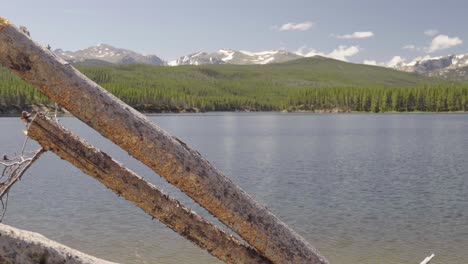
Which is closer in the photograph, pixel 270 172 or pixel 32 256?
pixel 32 256

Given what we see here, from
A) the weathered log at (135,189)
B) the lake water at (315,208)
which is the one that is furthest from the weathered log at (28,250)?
the lake water at (315,208)

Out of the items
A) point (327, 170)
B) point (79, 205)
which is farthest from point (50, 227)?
point (327, 170)

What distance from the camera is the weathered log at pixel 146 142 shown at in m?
4.98

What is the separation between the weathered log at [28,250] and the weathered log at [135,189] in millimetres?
854

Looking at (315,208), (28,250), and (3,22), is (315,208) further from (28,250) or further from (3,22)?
(3,22)

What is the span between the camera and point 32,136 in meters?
5.36

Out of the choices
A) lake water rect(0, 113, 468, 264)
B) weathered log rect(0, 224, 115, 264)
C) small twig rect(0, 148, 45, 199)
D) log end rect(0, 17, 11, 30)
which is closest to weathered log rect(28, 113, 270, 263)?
small twig rect(0, 148, 45, 199)

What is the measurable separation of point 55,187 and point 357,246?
2415cm

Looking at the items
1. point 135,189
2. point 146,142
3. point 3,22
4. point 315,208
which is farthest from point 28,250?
point 315,208

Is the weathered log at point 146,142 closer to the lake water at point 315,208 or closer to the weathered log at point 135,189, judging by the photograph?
the weathered log at point 135,189

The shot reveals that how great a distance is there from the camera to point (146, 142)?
529 cm

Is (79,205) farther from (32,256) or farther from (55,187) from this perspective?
(32,256)

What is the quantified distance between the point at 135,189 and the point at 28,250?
1.26 meters

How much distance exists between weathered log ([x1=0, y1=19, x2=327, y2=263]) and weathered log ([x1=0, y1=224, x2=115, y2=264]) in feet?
4.29
